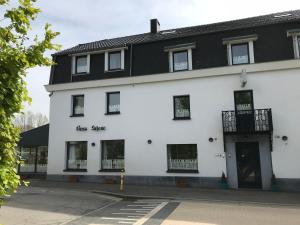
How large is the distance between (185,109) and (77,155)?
7940mm

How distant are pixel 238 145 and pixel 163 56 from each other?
7.05 m

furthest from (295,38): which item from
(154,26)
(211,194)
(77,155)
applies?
(77,155)

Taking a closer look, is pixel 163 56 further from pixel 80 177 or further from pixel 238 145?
pixel 80 177

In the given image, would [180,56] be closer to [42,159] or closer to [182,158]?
[182,158]

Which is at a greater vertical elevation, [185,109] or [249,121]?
[185,109]

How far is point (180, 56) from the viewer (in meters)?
18.8

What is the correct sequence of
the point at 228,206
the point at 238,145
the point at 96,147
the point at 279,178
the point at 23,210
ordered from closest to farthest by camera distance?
the point at 23,210 < the point at 228,206 < the point at 279,178 < the point at 238,145 < the point at 96,147

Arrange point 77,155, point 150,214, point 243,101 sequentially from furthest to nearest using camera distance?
point 77,155
point 243,101
point 150,214

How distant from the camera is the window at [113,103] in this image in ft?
65.3

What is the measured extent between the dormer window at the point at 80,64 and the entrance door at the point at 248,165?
11277 mm

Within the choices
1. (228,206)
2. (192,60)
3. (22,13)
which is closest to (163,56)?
(192,60)

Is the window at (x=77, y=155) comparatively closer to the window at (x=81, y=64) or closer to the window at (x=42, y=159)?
the window at (x=42, y=159)

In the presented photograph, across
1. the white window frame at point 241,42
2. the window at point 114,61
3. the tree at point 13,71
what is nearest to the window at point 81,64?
the window at point 114,61

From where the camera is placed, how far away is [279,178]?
15.7 metres
